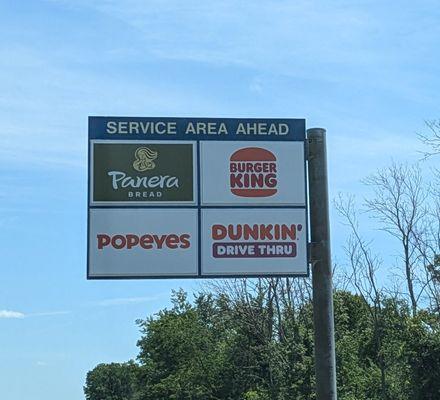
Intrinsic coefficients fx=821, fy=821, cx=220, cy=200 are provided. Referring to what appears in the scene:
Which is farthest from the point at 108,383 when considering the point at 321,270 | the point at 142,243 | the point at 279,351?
the point at 321,270

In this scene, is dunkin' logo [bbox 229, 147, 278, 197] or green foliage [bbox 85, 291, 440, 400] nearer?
dunkin' logo [bbox 229, 147, 278, 197]

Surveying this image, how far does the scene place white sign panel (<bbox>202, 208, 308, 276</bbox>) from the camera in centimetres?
1135

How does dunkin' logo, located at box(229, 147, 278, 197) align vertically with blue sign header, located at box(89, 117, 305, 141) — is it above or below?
below

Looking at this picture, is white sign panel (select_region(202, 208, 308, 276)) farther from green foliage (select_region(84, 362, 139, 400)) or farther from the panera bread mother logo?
green foliage (select_region(84, 362, 139, 400))

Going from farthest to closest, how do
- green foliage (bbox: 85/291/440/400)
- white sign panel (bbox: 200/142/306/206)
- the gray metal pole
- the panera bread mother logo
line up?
1. green foliage (bbox: 85/291/440/400)
2. white sign panel (bbox: 200/142/306/206)
3. the panera bread mother logo
4. the gray metal pole

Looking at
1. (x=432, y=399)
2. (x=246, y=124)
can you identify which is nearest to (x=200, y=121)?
(x=246, y=124)

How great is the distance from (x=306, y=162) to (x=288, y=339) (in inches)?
801

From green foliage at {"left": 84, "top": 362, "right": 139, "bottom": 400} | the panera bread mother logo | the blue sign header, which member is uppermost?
the blue sign header

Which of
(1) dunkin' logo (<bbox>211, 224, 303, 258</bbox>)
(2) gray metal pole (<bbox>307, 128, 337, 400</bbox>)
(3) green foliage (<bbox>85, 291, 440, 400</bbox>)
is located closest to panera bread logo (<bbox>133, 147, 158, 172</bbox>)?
(1) dunkin' logo (<bbox>211, 224, 303, 258</bbox>)

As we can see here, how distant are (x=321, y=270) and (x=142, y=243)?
8.15 feet

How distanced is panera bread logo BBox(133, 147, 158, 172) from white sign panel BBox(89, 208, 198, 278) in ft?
1.97

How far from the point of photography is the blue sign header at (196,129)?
1134 cm

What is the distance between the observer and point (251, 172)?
38.0 feet

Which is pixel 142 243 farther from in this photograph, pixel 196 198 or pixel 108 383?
pixel 108 383
